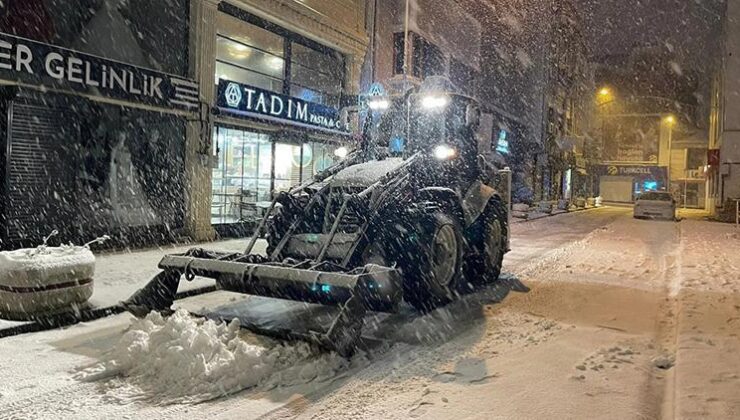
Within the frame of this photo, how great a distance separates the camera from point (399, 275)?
6277 millimetres

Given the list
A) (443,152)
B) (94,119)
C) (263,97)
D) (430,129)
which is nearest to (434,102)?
(430,129)

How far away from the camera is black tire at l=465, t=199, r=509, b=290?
380 inches

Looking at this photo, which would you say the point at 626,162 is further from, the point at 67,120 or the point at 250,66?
the point at 67,120

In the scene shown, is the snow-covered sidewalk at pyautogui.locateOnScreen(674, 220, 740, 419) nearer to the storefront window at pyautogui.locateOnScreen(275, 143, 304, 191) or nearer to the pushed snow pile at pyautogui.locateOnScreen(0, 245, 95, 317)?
the pushed snow pile at pyautogui.locateOnScreen(0, 245, 95, 317)

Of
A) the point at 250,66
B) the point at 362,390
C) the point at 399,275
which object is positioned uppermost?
the point at 250,66

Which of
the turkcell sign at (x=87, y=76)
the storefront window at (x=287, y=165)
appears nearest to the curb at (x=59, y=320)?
the turkcell sign at (x=87, y=76)

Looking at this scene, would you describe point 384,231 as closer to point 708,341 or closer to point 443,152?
point 443,152

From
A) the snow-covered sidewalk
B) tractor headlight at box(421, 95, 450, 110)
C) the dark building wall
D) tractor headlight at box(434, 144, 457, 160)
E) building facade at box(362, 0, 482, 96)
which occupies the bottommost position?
the snow-covered sidewalk

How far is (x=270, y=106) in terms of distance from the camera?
16125 millimetres

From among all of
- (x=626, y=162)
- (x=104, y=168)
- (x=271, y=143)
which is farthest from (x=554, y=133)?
(x=104, y=168)

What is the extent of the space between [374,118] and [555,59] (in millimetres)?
42664

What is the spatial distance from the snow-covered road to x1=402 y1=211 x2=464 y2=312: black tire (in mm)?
235

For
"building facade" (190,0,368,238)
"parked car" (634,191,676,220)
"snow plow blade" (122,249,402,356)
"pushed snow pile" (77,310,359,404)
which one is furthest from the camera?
"parked car" (634,191,676,220)

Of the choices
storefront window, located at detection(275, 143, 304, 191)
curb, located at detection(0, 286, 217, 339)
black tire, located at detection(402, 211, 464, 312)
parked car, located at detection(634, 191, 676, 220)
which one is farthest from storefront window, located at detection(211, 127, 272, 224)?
parked car, located at detection(634, 191, 676, 220)
